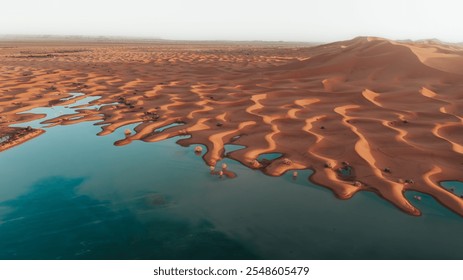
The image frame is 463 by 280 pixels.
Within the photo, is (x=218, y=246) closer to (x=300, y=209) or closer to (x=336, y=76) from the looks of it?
(x=300, y=209)

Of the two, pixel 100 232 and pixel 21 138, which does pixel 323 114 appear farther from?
pixel 21 138

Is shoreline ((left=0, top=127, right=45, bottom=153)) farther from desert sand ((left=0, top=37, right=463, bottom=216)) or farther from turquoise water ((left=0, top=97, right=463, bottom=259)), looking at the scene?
turquoise water ((left=0, top=97, right=463, bottom=259))

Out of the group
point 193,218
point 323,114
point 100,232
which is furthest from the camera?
point 323,114

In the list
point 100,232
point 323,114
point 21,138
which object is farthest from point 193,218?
point 323,114

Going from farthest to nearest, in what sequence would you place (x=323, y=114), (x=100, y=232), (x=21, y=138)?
1. (x=323, y=114)
2. (x=21, y=138)
3. (x=100, y=232)

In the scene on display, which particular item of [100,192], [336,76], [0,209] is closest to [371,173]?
[100,192]

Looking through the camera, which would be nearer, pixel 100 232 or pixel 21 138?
pixel 100 232

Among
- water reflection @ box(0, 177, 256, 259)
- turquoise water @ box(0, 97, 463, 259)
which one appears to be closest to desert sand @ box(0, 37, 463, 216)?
turquoise water @ box(0, 97, 463, 259)
